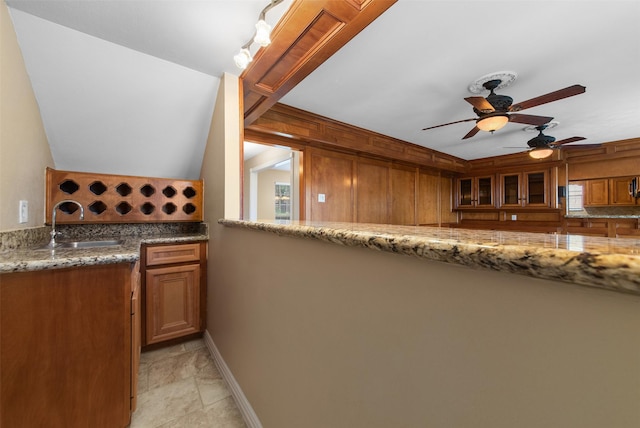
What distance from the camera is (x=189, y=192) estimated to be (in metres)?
2.28

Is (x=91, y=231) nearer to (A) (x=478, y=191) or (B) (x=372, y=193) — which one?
(B) (x=372, y=193)

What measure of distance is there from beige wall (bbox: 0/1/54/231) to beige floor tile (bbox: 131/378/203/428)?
46.2 inches

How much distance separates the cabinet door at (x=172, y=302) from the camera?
6.23 ft

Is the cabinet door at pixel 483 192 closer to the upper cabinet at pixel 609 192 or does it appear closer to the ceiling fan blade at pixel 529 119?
the upper cabinet at pixel 609 192

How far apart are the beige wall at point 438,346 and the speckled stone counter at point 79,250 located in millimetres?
817

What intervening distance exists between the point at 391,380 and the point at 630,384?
39 centimetres

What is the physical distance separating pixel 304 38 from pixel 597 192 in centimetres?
550

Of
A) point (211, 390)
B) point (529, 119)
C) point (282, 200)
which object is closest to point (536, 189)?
point (529, 119)

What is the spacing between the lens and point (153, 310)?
1905 millimetres

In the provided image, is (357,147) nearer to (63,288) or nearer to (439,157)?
(439,157)

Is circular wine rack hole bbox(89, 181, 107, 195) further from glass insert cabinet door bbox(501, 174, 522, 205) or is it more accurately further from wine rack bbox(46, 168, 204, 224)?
glass insert cabinet door bbox(501, 174, 522, 205)

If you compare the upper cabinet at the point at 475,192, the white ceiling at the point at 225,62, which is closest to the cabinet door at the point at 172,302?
the white ceiling at the point at 225,62

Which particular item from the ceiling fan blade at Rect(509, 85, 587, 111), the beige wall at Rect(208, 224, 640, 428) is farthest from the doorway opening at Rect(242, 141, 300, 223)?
the ceiling fan blade at Rect(509, 85, 587, 111)

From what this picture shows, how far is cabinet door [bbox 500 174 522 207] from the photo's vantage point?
15.6 feet
